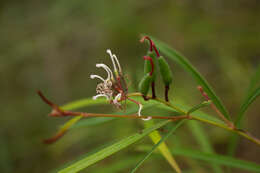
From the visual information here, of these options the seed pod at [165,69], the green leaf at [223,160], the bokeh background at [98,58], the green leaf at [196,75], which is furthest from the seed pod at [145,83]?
the bokeh background at [98,58]

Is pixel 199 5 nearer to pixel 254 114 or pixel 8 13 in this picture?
pixel 254 114

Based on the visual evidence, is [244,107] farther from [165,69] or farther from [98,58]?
[98,58]

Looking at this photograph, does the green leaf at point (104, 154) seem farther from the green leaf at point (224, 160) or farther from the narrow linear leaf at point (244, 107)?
the green leaf at point (224, 160)

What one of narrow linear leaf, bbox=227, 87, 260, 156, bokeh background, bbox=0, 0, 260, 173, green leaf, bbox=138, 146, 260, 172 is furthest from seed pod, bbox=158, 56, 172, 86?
bokeh background, bbox=0, 0, 260, 173

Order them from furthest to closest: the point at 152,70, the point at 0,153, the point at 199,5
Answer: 1. the point at 199,5
2. the point at 0,153
3. the point at 152,70

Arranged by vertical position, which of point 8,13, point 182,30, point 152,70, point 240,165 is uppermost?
point 8,13

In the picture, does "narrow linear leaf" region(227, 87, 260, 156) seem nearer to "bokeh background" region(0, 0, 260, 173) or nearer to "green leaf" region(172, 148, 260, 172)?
"green leaf" region(172, 148, 260, 172)

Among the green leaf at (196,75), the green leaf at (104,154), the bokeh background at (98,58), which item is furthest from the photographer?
the bokeh background at (98,58)

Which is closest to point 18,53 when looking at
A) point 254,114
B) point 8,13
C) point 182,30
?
point 8,13

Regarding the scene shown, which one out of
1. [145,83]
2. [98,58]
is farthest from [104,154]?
[98,58]
